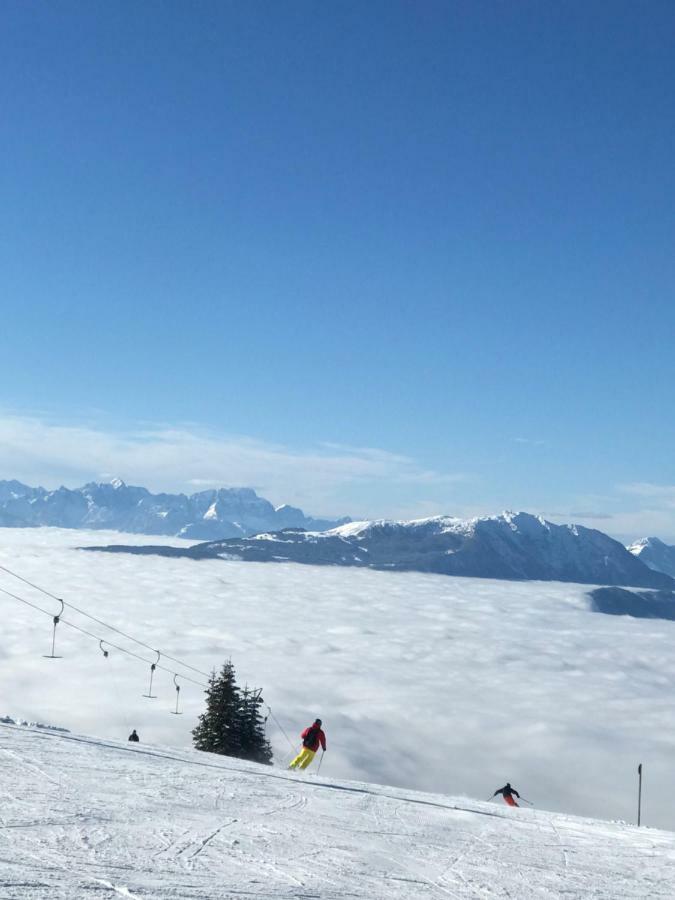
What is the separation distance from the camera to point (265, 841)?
9516 millimetres

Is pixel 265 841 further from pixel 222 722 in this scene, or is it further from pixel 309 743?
pixel 222 722

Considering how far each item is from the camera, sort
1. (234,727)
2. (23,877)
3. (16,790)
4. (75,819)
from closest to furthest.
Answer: (23,877) → (75,819) → (16,790) → (234,727)

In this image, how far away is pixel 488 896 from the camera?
8.23m

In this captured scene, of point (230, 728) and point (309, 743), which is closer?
point (309, 743)

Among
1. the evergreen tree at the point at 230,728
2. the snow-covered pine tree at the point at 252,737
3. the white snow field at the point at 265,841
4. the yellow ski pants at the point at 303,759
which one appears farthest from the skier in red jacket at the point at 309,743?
the snow-covered pine tree at the point at 252,737

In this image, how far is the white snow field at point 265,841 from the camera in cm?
763

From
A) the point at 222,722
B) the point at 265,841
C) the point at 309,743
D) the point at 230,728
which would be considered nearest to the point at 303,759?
the point at 309,743

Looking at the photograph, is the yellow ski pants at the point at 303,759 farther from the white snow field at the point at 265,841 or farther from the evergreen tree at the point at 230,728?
the evergreen tree at the point at 230,728

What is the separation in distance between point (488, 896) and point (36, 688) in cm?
18641

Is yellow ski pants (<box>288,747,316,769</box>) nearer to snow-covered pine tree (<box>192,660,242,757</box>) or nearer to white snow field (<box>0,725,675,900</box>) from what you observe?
white snow field (<box>0,725,675,900</box>)

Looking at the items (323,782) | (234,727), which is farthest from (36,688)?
(323,782)

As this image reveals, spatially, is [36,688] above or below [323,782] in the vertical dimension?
below

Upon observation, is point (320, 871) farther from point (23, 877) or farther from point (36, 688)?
point (36, 688)

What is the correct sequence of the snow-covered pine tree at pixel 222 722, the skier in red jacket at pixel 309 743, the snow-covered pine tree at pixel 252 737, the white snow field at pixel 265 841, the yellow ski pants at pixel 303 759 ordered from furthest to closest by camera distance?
the snow-covered pine tree at pixel 252 737, the snow-covered pine tree at pixel 222 722, the yellow ski pants at pixel 303 759, the skier in red jacket at pixel 309 743, the white snow field at pixel 265 841
